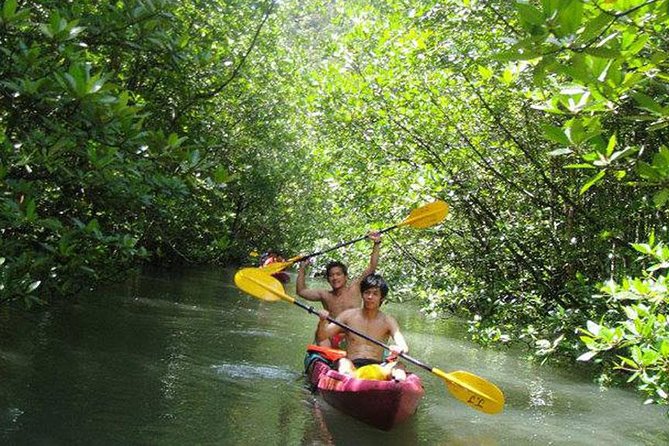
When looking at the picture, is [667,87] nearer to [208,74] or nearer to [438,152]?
[438,152]

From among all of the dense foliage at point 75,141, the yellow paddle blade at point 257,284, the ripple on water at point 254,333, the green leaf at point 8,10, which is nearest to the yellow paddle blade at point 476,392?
the yellow paddle blade at point 257,284

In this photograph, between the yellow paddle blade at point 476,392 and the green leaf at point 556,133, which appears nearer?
the green leaf at point 556,133

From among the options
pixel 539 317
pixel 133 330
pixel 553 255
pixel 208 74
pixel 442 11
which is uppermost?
pixel 442 11

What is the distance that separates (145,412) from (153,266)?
12298mm

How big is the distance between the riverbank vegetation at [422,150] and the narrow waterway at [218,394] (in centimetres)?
63

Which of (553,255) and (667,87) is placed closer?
(667,87)

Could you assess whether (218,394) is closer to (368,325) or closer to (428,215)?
(368,325)

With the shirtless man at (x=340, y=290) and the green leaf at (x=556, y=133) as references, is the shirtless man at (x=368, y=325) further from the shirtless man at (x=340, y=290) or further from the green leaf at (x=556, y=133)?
the green leaf at (x=556, y=133)

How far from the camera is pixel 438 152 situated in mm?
8398

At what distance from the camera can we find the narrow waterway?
15.9 ft

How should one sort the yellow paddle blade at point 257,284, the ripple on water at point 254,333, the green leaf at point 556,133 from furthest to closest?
the ripple on water at point 254,333, the yellow paddle blade at point 257,284, the green leaf at point 556,133

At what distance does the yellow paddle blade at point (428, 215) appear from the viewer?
7168 millimetres

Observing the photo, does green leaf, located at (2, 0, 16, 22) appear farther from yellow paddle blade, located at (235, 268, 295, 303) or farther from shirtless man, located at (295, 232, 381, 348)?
shirtless man, located at (295, 232, 381, 348)

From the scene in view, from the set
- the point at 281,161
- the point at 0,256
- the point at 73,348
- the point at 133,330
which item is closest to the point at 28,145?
the point at 0,256
